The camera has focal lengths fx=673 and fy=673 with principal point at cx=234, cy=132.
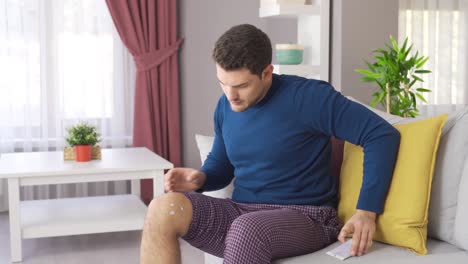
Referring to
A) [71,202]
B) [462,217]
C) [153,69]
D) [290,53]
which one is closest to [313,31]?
[290,53]

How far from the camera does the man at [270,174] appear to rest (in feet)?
5.99

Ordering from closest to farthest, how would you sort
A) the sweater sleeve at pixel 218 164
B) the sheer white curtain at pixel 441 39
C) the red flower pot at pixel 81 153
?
1. the sweater sleeve at pixel 218 164
2. the red flower pot at pixel 81 153
3. the sheer white curtain at pixel 441 39

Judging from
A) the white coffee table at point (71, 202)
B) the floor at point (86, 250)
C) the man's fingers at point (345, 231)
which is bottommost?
the floor at point (86, 250)

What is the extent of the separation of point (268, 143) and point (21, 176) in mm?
1829

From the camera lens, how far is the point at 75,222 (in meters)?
3.57

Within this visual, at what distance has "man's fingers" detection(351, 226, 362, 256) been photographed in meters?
1.79

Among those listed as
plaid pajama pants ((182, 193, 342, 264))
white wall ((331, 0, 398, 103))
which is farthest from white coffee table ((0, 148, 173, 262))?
plaid pajama pants ((182, 193, 342, 264))

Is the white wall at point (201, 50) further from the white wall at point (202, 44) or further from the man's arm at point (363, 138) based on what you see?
the man's arm at point (363, 138)

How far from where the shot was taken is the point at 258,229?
175 cm

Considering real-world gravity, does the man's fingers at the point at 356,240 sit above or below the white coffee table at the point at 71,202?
above

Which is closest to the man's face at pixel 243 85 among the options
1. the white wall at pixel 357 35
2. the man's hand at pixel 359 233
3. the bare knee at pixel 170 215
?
the bare knee at pixel 170 215

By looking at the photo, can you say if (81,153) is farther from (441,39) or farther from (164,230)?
(441,39)

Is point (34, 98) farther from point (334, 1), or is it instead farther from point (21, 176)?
point (334, 1)

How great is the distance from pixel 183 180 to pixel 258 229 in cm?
44
